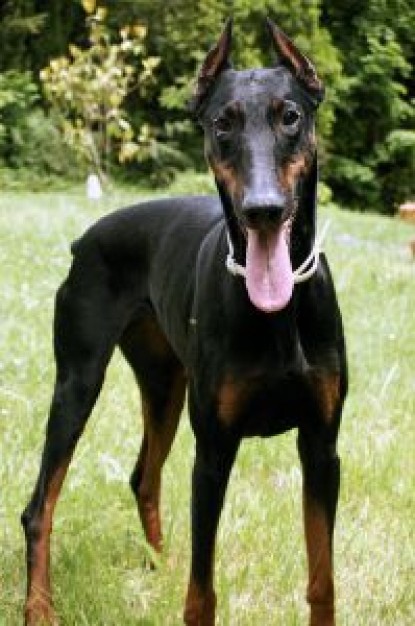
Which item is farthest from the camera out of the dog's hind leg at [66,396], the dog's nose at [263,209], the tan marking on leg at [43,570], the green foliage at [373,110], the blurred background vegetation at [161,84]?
the green foliage at [373,110]

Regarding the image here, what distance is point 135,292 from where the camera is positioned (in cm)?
360

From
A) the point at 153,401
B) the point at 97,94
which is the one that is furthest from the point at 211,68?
the point at 97,94

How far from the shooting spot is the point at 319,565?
299 centimetres

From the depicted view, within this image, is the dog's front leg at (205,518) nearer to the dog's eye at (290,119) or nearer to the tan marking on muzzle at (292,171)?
the tan marking on muzzle at (292,171)

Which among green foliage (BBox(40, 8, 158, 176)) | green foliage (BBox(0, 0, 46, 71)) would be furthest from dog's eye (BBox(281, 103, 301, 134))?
green foliage (BBox(0, 0, 46, 71))

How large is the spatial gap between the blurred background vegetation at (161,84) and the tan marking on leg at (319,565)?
1309cm

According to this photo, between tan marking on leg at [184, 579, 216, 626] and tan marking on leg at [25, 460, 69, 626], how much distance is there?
0.52 metres

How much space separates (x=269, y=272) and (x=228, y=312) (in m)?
0.26

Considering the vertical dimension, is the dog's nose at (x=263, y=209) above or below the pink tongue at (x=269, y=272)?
above

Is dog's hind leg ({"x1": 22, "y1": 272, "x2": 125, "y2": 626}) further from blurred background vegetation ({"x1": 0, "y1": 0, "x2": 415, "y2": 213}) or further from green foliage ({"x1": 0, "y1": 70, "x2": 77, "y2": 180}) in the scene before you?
green foliage ({"x1": 0, "y1": 70, "x2": 77, "y2": 180})

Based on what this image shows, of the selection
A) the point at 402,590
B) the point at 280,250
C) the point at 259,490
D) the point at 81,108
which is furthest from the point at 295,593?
the point at 81,108

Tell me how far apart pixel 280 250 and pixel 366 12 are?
20.6 metres

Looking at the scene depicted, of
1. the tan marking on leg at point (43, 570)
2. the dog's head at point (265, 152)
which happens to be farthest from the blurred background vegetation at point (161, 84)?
the dog's head at point (265, 152)

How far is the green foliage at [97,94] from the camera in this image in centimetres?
1563
